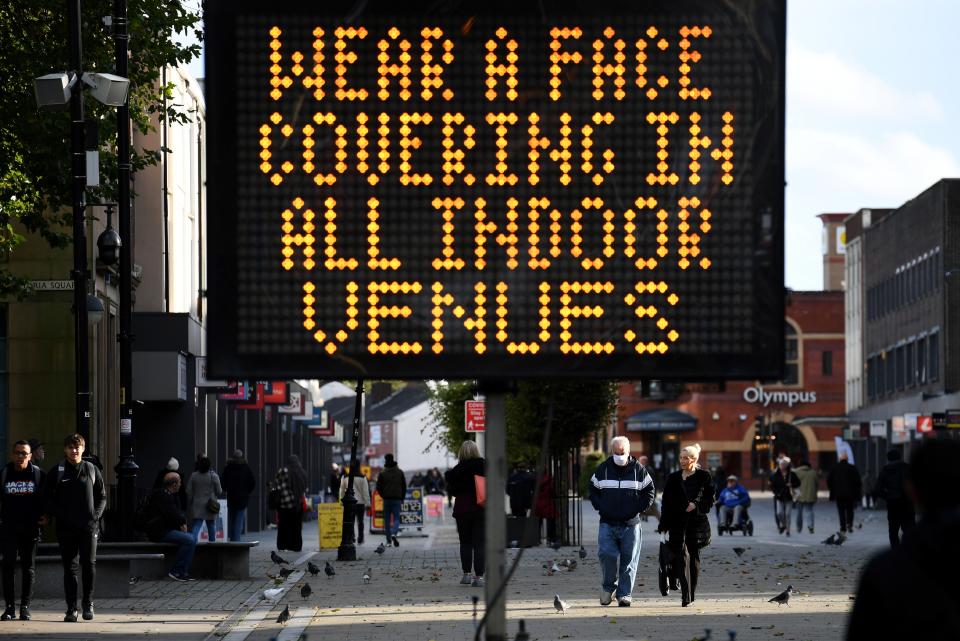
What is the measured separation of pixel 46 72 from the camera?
23328mm

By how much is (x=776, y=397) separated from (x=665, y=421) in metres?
6.20

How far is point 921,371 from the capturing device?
7450cm

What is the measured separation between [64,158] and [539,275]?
16.0 m

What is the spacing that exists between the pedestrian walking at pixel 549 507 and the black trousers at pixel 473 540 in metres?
10.2

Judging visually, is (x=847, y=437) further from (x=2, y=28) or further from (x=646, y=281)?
(x=646, y=281)

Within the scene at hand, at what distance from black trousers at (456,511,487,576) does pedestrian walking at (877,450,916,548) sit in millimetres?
7267

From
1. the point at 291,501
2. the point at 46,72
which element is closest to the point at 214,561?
the point at 46,72

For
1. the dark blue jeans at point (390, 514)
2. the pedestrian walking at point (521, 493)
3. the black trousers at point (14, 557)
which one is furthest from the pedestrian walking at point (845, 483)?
the black trousers at point (14, 557)

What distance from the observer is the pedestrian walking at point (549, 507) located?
33.5 metres

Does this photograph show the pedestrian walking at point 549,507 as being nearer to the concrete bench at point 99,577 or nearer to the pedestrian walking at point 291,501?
the pedestrian walking at point 291,501

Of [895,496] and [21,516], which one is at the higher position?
[21,516]

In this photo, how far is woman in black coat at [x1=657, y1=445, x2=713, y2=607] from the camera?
59.8 feet

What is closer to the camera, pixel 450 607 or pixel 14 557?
pixel 14 557

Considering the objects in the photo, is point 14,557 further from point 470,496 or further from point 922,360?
point 922,360
